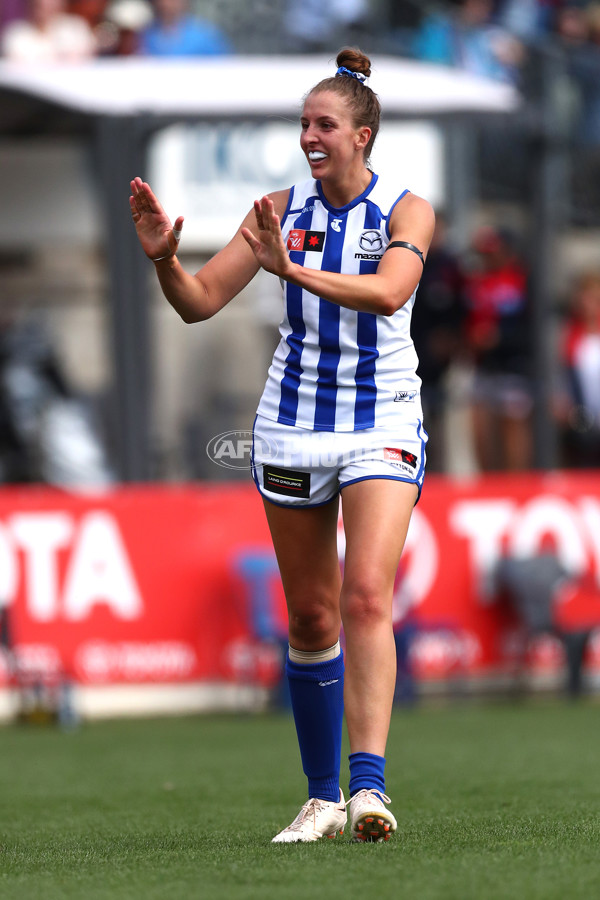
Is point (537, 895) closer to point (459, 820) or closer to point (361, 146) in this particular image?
point (459, 820)

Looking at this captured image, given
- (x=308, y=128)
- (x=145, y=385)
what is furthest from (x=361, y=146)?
(x=145, y=385)

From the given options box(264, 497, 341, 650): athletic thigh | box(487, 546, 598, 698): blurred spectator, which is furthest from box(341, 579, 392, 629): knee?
box(487, 546, 598, 698): blurred spectator

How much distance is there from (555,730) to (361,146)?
197 inches

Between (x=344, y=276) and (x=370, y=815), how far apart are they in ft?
4.78

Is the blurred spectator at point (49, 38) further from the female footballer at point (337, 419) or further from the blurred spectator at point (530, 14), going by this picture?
the female footballer at point (337, 419)

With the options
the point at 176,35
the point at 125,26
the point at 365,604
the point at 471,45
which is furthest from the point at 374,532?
the point at 471,45

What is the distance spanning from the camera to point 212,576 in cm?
1065

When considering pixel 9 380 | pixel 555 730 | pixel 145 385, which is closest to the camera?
pixel 555 730

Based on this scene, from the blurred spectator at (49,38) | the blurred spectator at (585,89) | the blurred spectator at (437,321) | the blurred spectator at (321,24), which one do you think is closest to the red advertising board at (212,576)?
the blurred spectator at (437,321)

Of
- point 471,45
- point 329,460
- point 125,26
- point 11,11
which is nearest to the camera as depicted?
point 329,460

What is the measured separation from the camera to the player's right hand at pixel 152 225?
4383 millimetres

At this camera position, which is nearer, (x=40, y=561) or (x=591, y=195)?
(x=40, y=561)

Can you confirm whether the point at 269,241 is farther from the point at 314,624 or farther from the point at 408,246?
the point at 314,624

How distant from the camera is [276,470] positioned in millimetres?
4492
